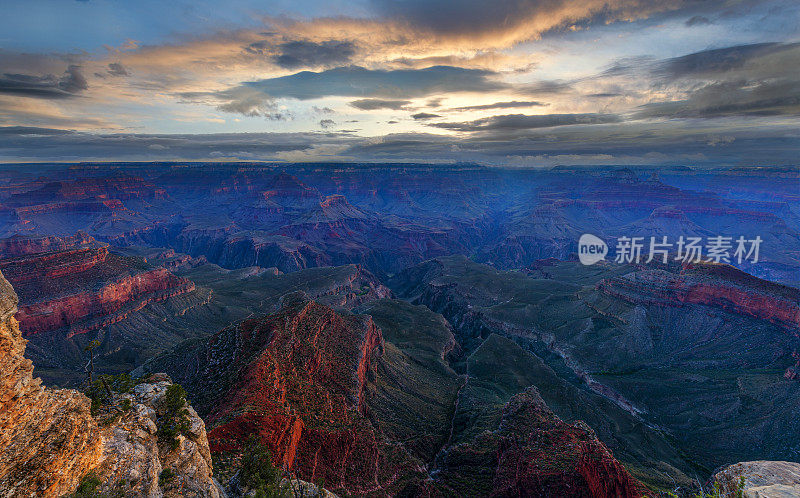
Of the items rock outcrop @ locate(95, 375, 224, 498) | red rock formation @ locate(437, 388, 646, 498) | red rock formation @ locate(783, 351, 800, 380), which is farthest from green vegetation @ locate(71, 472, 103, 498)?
red rock formation @ locate(783, 351, 800, 380)

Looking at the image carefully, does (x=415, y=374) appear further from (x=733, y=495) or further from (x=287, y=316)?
(x=733, y=495)

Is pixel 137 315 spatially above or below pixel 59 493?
below

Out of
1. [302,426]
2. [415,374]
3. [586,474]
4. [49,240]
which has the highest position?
[586,474]

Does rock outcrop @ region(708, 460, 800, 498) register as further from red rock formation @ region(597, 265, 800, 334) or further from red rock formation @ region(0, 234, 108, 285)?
red rock formation @ region(0, 234, 108, 285)

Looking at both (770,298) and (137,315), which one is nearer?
(770,298)

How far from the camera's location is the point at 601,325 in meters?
119

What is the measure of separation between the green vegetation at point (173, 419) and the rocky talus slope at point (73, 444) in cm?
21

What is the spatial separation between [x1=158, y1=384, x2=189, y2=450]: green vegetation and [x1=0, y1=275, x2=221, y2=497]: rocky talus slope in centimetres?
21

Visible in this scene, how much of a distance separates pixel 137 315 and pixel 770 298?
19631 cm

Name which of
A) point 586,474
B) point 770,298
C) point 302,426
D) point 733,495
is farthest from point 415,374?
point 770,298

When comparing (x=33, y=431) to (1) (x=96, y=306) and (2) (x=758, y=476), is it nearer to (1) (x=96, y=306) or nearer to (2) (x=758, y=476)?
(2) (x=758, y=476)

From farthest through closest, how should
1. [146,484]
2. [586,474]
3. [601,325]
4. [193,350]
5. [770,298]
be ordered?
1. [601,325]
2. [770,298]
3. [193,350]
4. [586,474]
5. [146,484]

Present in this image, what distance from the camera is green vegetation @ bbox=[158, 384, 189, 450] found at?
24.6m

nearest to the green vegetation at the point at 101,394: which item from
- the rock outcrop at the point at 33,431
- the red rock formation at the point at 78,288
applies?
the rock outcrop at the point at 33,431
